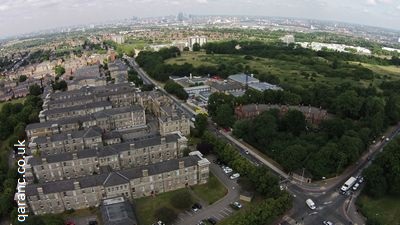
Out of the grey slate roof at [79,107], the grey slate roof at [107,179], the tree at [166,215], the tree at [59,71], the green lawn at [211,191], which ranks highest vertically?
the grey slate roof at [79,107]

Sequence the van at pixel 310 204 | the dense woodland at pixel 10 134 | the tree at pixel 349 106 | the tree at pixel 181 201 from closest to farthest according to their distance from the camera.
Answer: the van at pixel 310 204
the tree at pixel 181 201
the dense woodland at pixel 10 134
the tree at pixel 349 106

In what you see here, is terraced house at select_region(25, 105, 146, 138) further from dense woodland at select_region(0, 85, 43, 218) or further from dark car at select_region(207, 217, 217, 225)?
dark car at select_region(207, 217, 217, 225)

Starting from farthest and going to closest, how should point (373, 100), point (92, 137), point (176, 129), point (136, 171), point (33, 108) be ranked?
point (33, 108)
point (373, 100)
point (176, 129)
point (92, 137)
point (136, 171)

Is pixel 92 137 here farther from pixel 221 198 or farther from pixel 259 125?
pixel 259 125

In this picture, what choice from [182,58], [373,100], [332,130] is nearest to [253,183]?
[332,130]

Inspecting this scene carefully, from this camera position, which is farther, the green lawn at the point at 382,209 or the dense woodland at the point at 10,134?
the dense woodland at the point at 10,134

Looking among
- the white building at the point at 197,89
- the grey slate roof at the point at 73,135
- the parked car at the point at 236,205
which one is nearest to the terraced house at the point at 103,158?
the grey slate roof at the point at 73,135

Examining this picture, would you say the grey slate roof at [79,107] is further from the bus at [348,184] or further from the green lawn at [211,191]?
the bus at [348,184]

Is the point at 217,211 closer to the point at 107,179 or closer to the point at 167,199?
the point at 167,199
